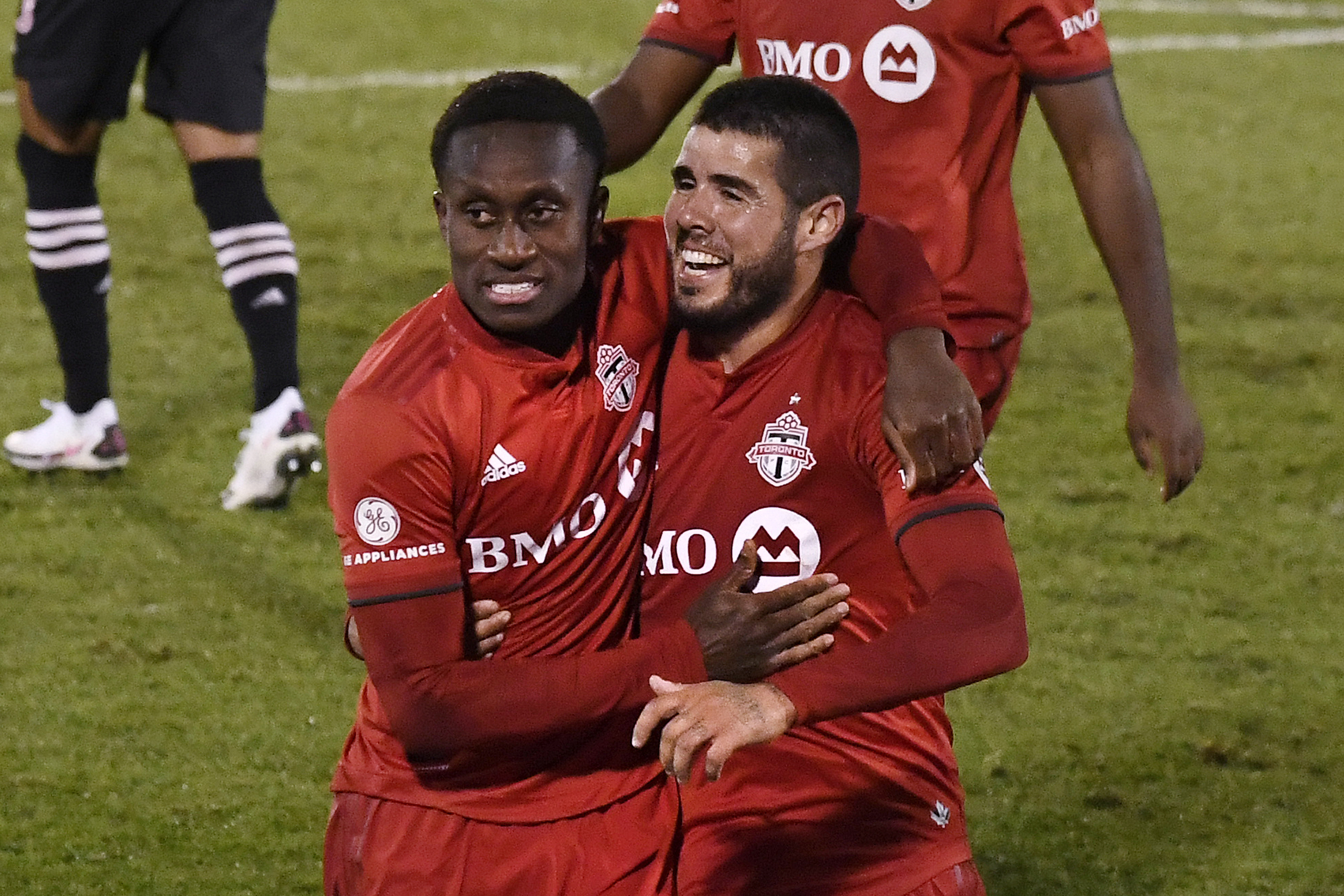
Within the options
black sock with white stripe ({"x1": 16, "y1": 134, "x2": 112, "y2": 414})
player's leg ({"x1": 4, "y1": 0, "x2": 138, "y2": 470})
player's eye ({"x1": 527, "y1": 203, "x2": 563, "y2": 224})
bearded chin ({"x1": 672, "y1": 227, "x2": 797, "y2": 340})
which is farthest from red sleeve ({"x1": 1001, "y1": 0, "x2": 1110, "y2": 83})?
black sock with white stripe ({"x1": 16, "y1": 134, "x2": 112, "y2": 414})

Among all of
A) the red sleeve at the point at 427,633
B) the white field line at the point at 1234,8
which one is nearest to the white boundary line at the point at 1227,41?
the white field line at the point at 1234,8

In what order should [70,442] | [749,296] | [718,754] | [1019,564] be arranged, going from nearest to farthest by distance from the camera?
1. [718,754]
2. [749,296]
3. [1019,564]
4. [70,442]

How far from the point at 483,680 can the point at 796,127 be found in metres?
0.99

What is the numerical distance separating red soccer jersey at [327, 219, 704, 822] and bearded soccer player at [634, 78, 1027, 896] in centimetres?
10

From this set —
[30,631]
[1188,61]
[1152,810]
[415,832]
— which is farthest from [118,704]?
[1188,61]

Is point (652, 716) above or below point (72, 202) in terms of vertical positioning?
below

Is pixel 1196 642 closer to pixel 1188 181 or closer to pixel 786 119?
pixel 786 119

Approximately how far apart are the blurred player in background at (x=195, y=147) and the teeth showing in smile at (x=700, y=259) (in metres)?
3.04

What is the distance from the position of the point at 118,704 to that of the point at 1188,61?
8203 millimetres

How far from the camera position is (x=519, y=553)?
3201 millimetres

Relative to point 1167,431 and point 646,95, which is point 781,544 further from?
point 646,95

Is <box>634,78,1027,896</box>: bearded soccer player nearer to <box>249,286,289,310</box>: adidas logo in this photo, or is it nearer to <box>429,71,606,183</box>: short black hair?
<box>429,71,606,183</box>: short black hair

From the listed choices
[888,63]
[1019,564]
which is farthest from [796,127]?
[1019,564]

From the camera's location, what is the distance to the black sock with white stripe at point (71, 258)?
21.0 feet
